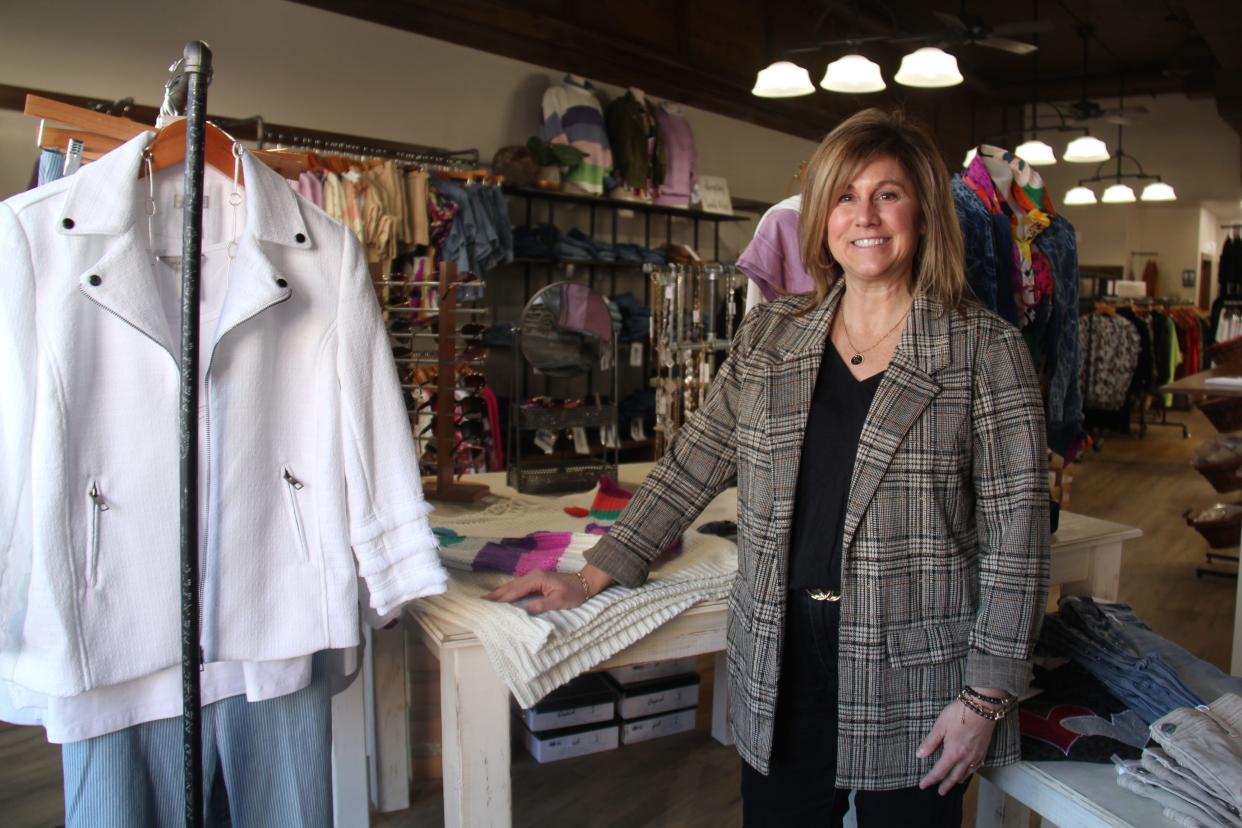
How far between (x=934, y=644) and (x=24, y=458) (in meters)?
1.28

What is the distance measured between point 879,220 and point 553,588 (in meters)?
0.84

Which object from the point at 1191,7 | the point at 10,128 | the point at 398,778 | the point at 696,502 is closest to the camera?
the point at 696,502

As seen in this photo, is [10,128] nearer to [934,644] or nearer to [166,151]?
[166,151]

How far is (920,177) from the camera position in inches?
56.8

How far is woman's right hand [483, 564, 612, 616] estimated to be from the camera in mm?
1689

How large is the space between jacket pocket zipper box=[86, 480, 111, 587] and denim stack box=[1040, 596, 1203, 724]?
1.72 m

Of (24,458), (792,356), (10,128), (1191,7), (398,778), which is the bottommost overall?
(398,778)

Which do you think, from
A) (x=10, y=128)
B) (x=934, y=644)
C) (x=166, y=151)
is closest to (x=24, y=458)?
(x=166, y=151)

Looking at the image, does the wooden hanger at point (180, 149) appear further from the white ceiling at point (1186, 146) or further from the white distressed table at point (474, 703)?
the white ceiling at point (1186, 146)

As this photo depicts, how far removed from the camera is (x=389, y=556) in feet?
4.85

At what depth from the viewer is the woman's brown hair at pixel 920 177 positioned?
144cm

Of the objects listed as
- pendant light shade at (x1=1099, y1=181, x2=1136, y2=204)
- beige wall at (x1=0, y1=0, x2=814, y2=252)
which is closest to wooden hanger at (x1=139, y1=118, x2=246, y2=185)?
beige wall at (x1=0, y1=0, x2=814, y2=252)

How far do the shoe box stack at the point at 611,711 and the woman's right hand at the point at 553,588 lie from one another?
1.15 metres

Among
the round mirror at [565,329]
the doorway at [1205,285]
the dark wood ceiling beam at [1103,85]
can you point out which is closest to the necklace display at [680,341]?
the round mirror at [565,329]
